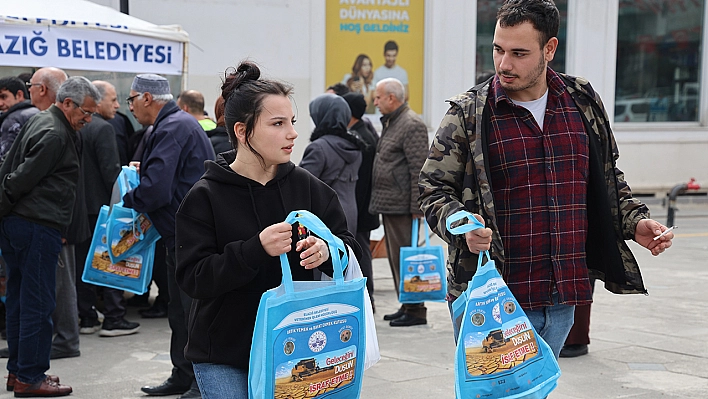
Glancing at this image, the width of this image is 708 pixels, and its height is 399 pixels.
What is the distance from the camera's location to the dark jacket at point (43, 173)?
17.7 feet

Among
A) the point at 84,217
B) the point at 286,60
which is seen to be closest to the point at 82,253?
the point at 84,217

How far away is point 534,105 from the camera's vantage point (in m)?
3.47

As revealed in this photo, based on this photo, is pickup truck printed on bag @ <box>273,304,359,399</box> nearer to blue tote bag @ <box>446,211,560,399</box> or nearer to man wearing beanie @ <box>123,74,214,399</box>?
blue tote bag @ <box>446,211,560,399</box>

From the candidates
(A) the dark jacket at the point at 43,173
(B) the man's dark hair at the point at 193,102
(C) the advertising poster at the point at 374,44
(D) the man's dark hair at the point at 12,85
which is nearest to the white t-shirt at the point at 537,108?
(A) the dark jacket at the point at 43,173

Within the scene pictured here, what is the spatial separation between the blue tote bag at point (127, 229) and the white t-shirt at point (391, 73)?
33.8 ft

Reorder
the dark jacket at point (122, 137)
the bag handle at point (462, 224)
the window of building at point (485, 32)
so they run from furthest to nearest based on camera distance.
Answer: the window of building at point (485, 32)
the dark jacket at point (122, 137)
the bag handle at point (462, 224)

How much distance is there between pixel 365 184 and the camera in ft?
27.0

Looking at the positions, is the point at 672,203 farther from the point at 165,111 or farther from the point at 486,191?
the point at 486,191

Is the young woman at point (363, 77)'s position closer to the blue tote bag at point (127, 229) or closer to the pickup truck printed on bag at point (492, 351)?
the blue tote bag at point (127, 229)

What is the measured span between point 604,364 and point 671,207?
858 centimetres

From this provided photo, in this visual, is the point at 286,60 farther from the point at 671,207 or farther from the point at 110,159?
the point at 110,159

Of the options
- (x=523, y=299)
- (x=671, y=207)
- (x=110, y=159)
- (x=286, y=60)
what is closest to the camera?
(x=523, y=299)

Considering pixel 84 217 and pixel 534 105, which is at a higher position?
pixel 534 105

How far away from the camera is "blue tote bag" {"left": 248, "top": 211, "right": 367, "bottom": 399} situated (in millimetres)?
2748
